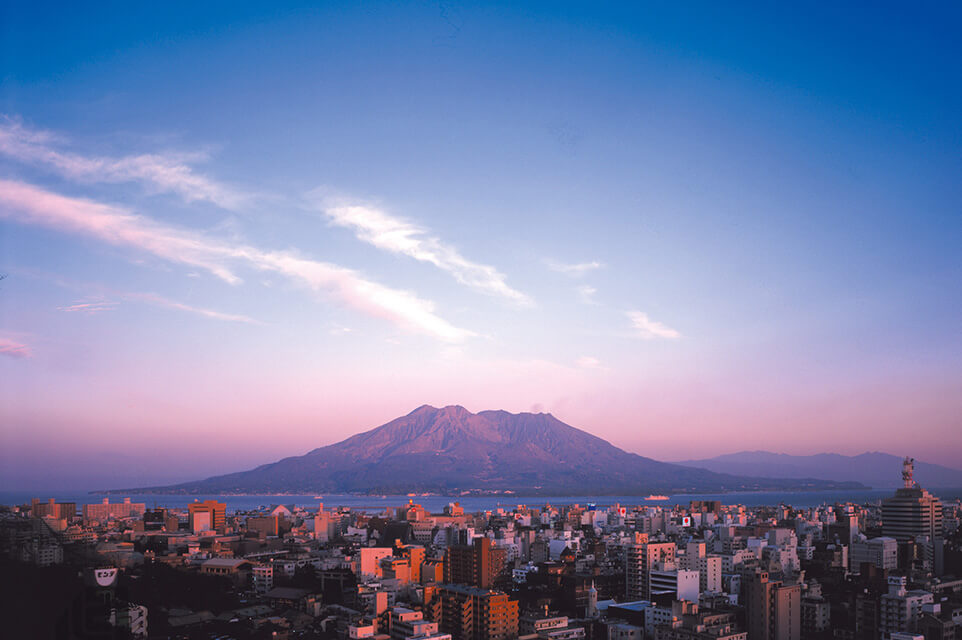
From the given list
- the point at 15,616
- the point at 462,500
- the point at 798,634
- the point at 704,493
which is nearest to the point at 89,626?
the point at 15,616

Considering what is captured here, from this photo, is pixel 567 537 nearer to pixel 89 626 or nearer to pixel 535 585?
pixel 535 585

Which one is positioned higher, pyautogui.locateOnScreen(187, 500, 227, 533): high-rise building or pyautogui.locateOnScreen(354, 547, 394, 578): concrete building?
pyautogui.locateOnScreen(354, 547, 394, 578): concrete building

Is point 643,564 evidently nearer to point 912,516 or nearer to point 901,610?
point 901,610

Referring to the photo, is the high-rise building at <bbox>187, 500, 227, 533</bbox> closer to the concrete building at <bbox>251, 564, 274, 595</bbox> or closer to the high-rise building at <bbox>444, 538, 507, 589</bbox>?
the concrete building at <bbox>251, 564, 274, 595</bbox>

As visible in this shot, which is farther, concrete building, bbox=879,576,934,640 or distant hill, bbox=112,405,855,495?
distant hill, bbox=112,405,855,495

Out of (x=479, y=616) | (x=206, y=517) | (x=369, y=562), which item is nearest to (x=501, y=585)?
(x=369, y=562)

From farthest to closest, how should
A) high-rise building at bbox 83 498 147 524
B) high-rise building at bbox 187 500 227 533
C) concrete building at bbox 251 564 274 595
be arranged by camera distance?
1. high-rise building at bbox 83 498 147 524
2. high-rise building at bbox 187 500 227 533
3. concrete building at bbox 251 564 274 595

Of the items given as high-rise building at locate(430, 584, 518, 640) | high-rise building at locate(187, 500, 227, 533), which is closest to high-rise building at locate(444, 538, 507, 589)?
high-rise building at locate(430, 584, 518, 640)
